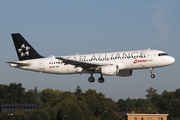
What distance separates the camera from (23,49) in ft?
298

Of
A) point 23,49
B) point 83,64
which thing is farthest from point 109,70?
point 23,49

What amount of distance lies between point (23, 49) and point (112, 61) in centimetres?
1580

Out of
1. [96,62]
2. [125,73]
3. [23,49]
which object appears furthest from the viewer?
[23,49]

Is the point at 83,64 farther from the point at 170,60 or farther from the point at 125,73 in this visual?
the point at 170,60

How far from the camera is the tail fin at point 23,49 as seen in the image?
89.2m

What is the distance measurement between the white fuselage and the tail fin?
1554 millimetres

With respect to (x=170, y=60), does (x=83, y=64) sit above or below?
below

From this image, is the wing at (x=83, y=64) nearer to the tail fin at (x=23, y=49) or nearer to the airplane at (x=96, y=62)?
the airplane at (x=96, y=62)

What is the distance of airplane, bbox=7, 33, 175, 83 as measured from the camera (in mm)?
80662

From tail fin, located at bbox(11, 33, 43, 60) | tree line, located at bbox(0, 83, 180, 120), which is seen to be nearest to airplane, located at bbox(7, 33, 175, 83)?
tail fin, located at bbox(11, 33, 43, 60)

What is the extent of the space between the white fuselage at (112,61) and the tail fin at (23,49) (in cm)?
155

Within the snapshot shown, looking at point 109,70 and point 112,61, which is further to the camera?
point 112,61

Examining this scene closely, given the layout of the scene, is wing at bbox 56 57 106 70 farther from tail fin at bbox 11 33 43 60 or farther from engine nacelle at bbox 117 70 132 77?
tail fin at bbox 11 33 43 60

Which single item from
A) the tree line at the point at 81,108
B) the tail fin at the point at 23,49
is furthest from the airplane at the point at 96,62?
the tree line at the point at 81,108
